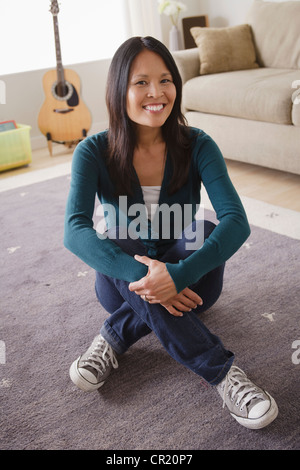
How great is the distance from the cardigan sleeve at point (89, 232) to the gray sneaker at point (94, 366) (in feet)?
0.80

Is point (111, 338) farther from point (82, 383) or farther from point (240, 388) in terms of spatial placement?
point (240, 388)

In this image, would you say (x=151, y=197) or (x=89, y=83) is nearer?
(x=151, y=197)

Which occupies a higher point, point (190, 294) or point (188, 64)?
point (188, 64)

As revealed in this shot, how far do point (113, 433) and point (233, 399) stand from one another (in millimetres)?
291

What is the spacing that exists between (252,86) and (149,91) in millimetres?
1524

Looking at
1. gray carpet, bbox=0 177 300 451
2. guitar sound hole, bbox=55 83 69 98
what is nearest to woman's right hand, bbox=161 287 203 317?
gray carpet, bbox=0 177 300 451

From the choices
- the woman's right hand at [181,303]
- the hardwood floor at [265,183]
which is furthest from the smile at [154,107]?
the hardwood floor at [265,183]

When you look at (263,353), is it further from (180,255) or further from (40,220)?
(40,220)

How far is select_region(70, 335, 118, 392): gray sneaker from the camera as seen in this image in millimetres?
1290

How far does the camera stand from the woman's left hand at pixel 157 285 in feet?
3.79

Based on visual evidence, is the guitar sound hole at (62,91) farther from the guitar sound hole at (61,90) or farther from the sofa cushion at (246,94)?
the sofa cushion at (246,94)

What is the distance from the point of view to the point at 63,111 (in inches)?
142

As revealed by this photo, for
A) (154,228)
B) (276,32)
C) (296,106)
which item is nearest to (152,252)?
(154,228)

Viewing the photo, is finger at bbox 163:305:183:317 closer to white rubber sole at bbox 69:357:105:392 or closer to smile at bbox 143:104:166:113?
white rubber sole at bbox 69:357:105:392
